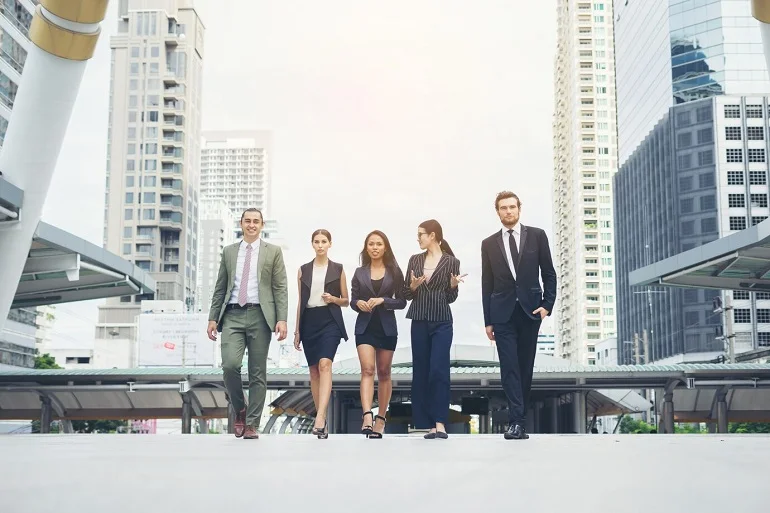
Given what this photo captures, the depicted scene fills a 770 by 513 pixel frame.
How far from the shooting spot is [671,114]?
291 feet

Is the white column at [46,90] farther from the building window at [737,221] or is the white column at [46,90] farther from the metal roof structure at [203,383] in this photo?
the building window at [737,221]

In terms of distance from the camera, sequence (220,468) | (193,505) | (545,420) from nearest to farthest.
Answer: (193,505), (220,468), (545,420)

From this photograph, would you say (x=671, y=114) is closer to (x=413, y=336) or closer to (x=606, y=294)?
(x=606, y=294)

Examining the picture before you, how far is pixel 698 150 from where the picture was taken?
8544cm

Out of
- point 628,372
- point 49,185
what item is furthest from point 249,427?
point 628,372

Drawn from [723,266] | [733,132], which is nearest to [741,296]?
[733,132]

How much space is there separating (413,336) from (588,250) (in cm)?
12661

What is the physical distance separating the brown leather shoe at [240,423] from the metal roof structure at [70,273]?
36.3ft

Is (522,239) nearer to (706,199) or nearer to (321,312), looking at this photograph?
(321,312)

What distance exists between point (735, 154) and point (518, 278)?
82.0 meters

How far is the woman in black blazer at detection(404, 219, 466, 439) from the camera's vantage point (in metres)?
8.48

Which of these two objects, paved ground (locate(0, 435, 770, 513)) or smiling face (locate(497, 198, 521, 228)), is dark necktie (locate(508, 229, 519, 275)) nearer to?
smiling face (locate(497, 198, 521, 228))

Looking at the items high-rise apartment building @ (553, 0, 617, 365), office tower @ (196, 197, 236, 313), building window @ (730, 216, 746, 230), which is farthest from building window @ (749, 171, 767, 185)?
office tower @ (196, 197, 236, 313)

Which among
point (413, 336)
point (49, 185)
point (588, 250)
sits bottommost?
point (413, 336)
